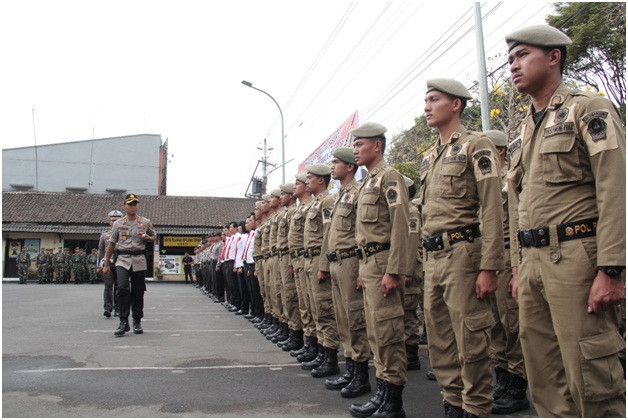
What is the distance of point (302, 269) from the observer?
20.3 ft

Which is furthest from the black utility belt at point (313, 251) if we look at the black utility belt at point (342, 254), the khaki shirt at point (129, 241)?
the khaki shirt at point (129, 241)

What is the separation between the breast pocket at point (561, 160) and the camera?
2.52 meters

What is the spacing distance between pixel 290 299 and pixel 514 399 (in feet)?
10.8

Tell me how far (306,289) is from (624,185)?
413cm

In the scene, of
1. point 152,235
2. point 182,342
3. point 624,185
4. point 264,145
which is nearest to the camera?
point 624,185

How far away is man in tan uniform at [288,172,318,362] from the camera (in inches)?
240

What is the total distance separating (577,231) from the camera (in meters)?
2.45

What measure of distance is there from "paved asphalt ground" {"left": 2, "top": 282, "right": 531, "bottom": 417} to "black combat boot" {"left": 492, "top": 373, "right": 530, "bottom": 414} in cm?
9

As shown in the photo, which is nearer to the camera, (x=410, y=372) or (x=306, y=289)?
(x=410, y=372)

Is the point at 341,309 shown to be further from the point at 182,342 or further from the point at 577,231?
the point at 182,342

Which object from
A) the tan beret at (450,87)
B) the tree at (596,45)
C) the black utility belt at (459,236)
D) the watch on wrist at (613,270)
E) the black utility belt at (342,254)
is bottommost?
the watch on wrist at (613,270)

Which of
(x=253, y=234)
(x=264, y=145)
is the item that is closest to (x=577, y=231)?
(x=253, y=234)

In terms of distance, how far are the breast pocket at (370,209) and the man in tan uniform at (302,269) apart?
6.39 ft

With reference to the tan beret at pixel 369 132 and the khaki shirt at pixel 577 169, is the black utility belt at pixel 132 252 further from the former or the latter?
the khaki shirt at pixel 577 169
